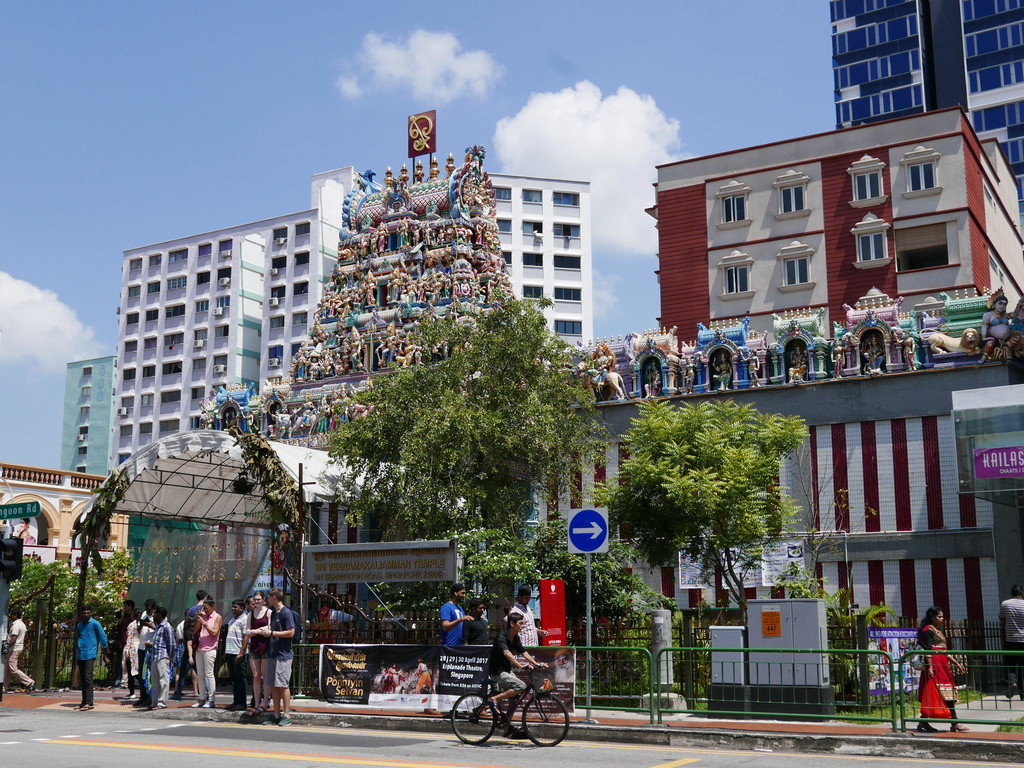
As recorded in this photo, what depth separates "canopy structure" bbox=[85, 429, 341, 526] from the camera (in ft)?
83.6

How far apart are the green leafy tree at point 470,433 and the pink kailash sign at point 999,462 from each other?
9.72m

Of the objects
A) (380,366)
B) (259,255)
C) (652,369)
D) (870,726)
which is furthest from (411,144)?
(870,726)

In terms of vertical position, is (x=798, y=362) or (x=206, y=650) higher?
(x=798, y=362)

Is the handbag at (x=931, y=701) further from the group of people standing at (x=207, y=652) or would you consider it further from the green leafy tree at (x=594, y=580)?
the green leafy tree at (x=594, y=580)

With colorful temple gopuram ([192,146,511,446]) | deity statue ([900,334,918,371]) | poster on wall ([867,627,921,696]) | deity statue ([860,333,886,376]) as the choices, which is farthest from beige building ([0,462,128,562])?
poster on wall ([867,627,921,696])

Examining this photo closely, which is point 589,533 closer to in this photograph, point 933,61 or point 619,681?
point 619,681

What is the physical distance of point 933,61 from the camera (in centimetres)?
9388

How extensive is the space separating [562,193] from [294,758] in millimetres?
80554

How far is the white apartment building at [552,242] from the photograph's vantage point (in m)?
87.4

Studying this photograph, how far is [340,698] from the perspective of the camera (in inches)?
711

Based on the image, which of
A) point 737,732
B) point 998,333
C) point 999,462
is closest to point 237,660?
point 737,732

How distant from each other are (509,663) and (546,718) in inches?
32.9

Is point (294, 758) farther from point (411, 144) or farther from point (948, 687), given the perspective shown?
point (411, 144)

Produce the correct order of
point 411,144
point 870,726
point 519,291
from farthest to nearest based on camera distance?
point 519,291 < point 411,144 < point 870,726
